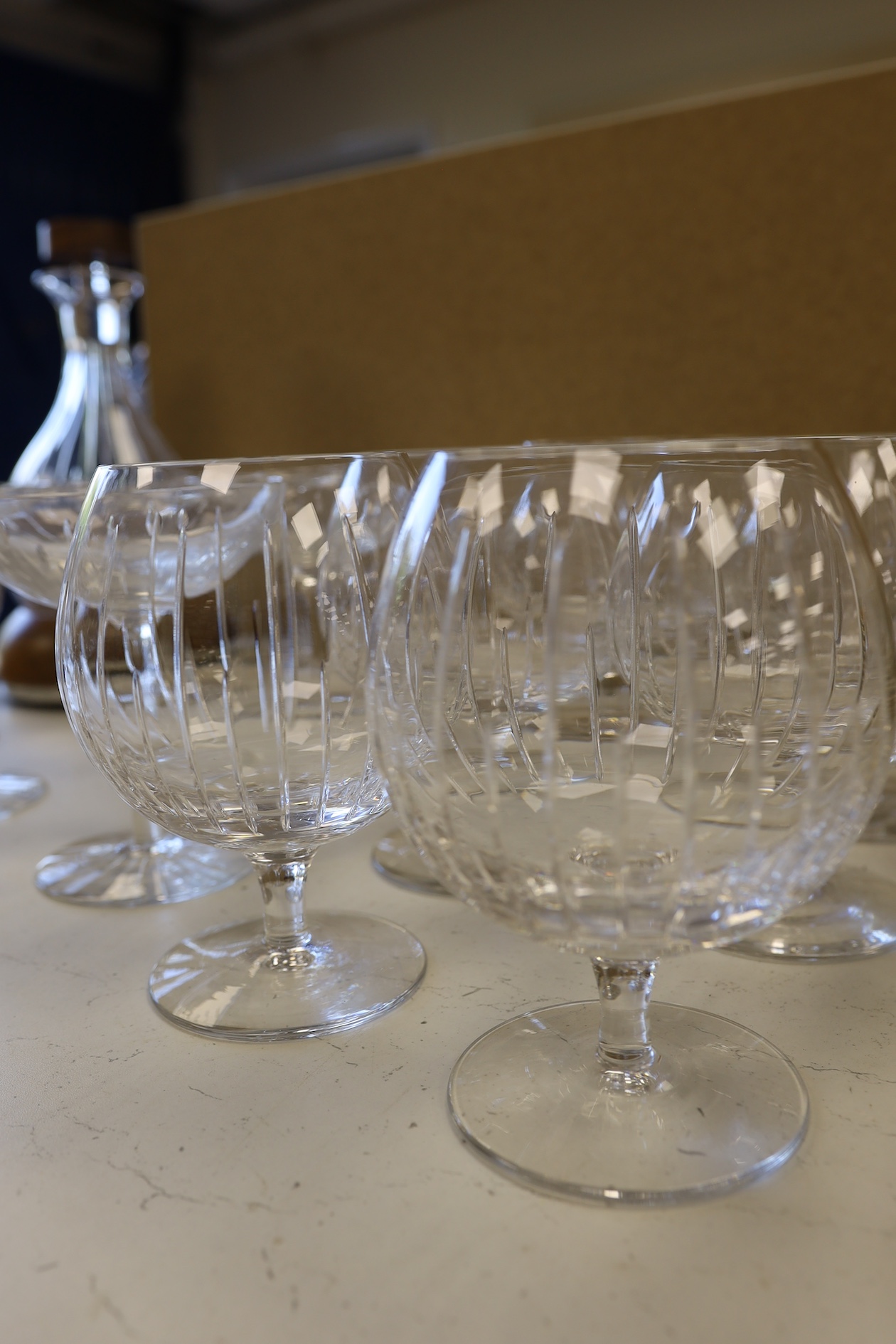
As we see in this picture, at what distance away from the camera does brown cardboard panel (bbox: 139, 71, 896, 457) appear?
65cm

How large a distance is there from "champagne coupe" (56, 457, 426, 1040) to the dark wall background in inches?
115

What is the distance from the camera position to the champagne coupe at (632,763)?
0.24 meters

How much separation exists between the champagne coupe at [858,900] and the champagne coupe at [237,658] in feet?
0.44

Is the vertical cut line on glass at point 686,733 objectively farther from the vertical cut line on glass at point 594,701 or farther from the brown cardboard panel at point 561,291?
the brown cardboard panel at point 561,291

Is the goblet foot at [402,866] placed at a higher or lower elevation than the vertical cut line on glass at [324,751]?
lower

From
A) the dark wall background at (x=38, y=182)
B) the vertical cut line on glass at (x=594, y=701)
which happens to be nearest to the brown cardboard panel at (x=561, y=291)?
the vertical cut line on glass at (x=594, y=701)

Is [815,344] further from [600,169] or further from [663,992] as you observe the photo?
[663,992]

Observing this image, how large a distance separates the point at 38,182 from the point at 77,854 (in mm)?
3229

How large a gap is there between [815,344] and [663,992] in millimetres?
466

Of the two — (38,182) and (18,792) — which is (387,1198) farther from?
(38,182)

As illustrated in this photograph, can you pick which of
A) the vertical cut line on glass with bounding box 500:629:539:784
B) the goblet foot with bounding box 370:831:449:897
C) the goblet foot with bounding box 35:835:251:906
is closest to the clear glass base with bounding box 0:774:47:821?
the goblet foot with bounding box 35:835:251:906

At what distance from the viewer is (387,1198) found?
0.82ft

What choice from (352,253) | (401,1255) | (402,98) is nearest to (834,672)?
(401,1255)

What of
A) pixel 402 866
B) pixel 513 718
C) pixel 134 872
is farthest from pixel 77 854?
pixel 513 718
